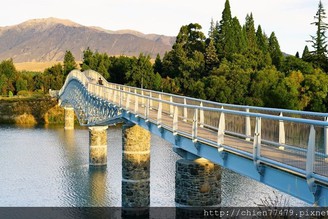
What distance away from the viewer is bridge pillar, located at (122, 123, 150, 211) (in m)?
30.2

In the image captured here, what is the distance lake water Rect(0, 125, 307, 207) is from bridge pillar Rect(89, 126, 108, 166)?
875 mm

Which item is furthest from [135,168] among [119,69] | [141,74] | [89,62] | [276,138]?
[89,62]

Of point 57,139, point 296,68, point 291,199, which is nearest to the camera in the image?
point 291,199

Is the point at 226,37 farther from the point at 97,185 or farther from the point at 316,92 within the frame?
the point at 97,185

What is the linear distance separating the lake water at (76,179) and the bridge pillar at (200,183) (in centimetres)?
248

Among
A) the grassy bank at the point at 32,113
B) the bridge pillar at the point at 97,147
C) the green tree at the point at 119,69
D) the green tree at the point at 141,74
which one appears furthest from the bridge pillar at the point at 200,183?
the green tree at the point at 119,69

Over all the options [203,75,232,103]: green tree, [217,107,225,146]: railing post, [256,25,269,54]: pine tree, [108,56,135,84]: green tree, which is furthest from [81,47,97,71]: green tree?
[217,107,225,146]: railing post

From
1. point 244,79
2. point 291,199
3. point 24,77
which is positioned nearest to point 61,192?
point 291,199

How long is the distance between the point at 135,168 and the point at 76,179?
33.5 ft

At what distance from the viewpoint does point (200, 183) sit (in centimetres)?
2266

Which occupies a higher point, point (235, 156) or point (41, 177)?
point (235, 156)

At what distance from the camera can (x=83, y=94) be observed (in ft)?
168

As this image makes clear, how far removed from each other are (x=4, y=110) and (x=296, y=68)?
170ft

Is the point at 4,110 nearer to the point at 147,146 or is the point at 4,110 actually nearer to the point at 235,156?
the point at 147,146
